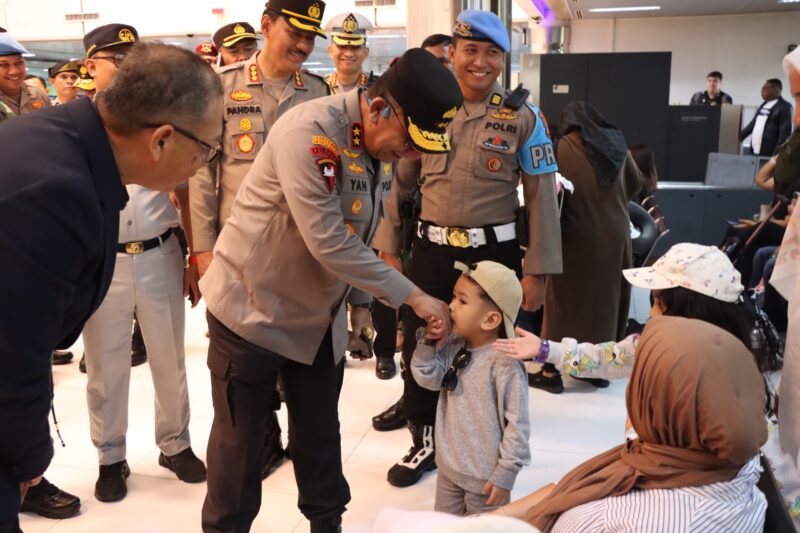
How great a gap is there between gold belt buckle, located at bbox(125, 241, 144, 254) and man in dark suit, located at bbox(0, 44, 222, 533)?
4.10ft

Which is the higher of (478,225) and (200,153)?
(200,153)

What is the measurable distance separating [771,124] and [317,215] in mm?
9066

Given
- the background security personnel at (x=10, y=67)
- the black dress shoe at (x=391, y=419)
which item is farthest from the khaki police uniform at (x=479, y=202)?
the background security personnel at (x=10, y=67)

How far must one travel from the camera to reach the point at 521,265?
114 inches

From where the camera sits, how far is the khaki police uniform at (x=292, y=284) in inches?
69.2

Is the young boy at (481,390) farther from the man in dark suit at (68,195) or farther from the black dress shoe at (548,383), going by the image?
the black dress shoe at (548,383)

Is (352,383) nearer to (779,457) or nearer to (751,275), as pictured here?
(779,457)

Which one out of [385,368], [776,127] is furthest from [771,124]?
[385,368]

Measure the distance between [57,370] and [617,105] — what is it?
204 inches

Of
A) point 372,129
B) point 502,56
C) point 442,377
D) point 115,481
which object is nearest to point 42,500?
point 115,481

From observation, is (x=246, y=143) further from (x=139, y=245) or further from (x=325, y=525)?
(x=325, y=525)

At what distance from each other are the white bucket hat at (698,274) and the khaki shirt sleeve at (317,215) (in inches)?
29.8

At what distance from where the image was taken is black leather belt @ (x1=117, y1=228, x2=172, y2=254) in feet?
8.31

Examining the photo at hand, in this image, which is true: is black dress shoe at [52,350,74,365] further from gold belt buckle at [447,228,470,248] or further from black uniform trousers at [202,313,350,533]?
gold belt buckle at [447,228,470,248]
